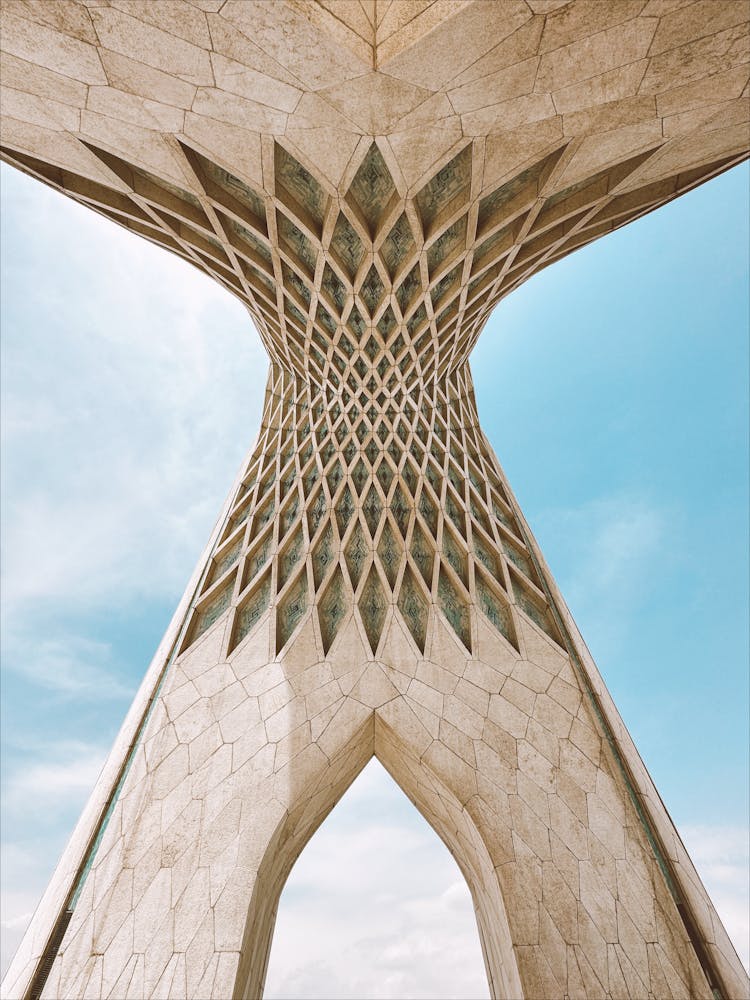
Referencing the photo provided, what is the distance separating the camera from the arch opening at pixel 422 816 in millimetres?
5629

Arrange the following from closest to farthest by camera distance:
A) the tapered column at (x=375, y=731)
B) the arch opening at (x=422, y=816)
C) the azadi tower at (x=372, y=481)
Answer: the azadi tower at (x=372, y=481), the tapered column at (x=375, y=731), the arch opening at (x=422, y=816)

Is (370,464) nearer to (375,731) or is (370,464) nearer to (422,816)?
(375,731)

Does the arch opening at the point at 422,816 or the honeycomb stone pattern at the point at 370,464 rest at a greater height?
the honeycomb stone pattern at the point at 370,464

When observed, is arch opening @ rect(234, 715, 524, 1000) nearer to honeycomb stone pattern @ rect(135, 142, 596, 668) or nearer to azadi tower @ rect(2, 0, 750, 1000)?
azadi tower @ rect(2, 0, 750, 1000)

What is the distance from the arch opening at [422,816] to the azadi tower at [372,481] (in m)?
0.06

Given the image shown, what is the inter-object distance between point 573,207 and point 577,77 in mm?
1985

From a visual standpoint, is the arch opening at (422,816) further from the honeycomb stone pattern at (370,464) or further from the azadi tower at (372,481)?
the honeycomb stone pattern at (370,464)

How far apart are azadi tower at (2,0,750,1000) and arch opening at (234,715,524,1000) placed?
2.2 inches

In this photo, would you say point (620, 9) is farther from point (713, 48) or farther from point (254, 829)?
point (254, 829)

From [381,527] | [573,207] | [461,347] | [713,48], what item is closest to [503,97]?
[713,48]

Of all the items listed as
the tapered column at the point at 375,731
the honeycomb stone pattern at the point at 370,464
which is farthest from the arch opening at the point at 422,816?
the honeycomb stone pattern at the point at 370,464

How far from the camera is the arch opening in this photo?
563 cm

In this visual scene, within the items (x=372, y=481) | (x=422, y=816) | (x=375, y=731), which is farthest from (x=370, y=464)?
(x=422, y=816)

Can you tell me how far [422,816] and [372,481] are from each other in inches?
191
